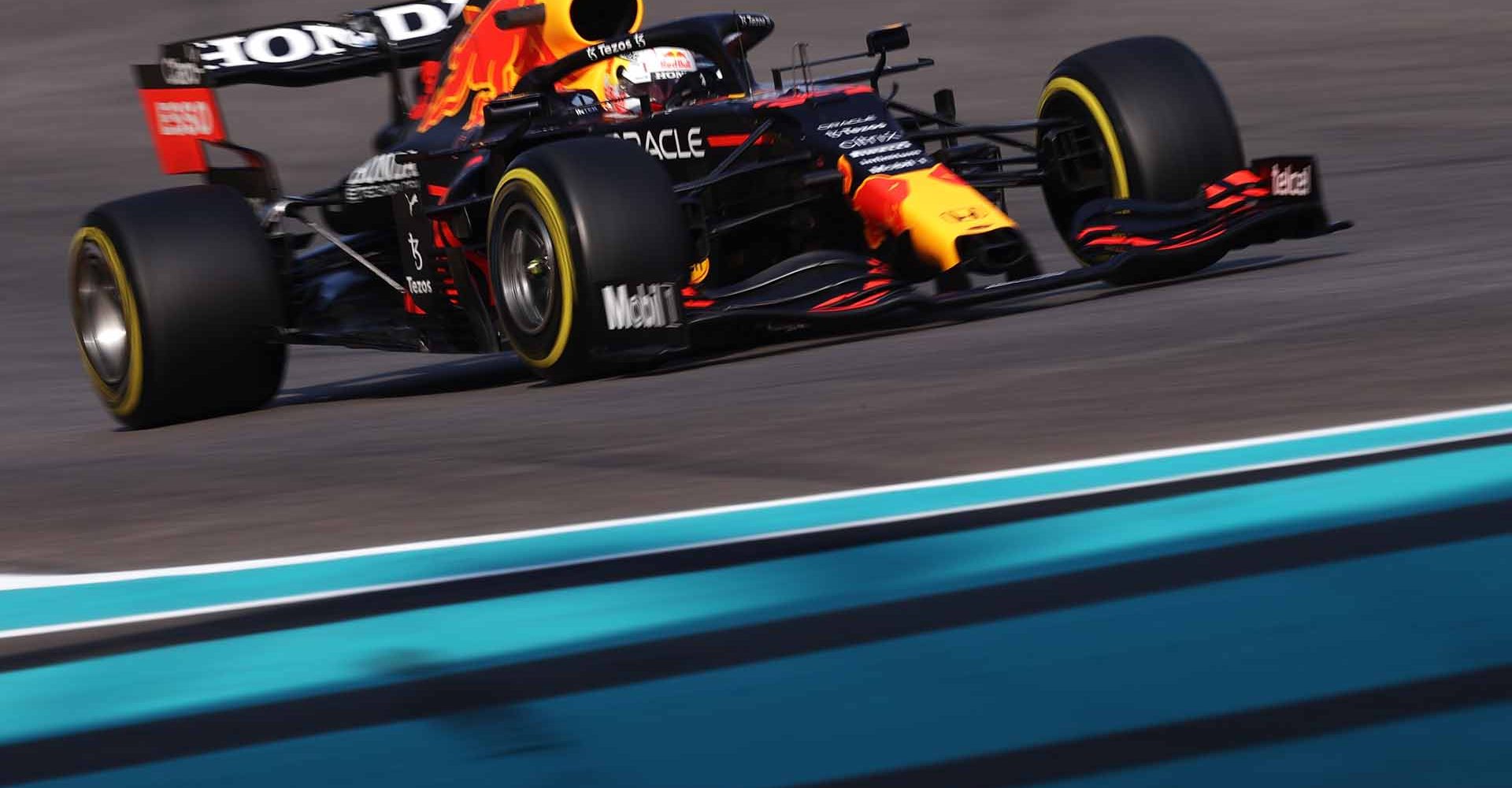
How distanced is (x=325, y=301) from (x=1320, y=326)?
464cm

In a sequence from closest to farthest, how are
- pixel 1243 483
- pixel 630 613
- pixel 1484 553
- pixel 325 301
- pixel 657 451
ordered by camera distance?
pixel 1484 553 < pixel 630 613 < pixel 1243 483 < pixel 657 451 < pixel 325 301

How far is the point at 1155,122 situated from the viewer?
858cm

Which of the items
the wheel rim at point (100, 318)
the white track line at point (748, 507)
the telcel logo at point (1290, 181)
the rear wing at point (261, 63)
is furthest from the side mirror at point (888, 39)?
the white track line at point (748, 507)

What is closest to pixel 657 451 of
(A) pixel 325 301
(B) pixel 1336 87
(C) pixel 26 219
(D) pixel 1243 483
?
(D) pixel 1243 483

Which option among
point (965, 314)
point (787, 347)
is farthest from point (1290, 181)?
point (787, 347)

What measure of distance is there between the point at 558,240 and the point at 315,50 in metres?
2.87

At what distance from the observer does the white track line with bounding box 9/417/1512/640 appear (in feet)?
14.2

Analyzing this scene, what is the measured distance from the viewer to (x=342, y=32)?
32.9 ft

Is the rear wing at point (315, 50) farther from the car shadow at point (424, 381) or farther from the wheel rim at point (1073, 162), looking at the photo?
the wheel rim at point (1073, 162)

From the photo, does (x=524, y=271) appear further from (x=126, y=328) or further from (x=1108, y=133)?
(x=1108, y=133)

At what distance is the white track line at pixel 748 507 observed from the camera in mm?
4781

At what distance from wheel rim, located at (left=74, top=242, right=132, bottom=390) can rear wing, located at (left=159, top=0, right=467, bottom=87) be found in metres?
1.01

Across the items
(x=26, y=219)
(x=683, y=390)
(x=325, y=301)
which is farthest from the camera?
(x=26, y=219)

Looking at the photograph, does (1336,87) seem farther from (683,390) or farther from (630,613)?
(630,613)
